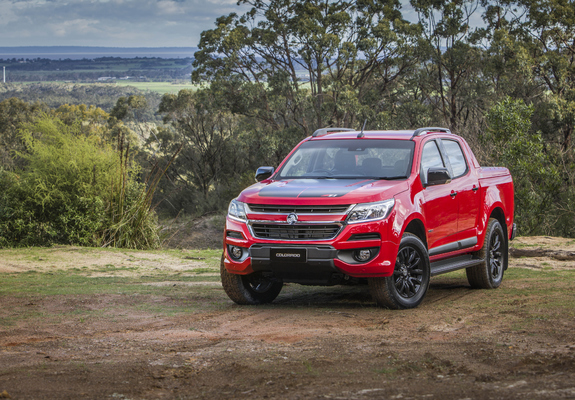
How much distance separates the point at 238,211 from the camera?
23.6 ft

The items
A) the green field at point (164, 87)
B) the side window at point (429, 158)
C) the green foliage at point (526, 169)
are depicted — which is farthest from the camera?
the green field at point (164, 87)

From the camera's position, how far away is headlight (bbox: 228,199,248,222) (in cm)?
713

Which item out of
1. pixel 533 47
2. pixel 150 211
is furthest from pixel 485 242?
pixel 533 47

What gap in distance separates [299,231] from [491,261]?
3.48m

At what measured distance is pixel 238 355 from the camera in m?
5.22

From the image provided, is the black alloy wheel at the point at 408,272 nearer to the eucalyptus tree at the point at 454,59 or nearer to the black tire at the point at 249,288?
the black tire at the point at 249,288

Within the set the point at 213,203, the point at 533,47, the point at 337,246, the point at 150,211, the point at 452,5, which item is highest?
the point at 452,5

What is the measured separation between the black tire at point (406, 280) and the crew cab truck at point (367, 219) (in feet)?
0.04

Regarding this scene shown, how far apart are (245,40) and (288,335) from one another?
105ft

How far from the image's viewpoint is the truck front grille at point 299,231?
22.0 ft

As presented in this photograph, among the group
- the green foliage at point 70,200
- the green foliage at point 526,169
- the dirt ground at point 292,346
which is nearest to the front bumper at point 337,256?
the dirt ground at point 292,346

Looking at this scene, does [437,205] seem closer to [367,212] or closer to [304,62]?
[367,212]

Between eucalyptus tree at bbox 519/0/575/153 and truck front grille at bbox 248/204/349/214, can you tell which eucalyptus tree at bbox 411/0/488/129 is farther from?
truck front grille at bbox 248/204/349/214

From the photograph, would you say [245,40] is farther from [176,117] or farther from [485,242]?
[485,242]
